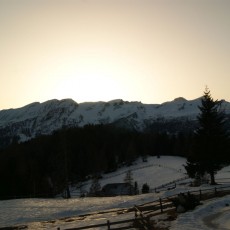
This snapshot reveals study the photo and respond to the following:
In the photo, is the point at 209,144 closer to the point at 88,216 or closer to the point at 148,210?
the point at 148,210

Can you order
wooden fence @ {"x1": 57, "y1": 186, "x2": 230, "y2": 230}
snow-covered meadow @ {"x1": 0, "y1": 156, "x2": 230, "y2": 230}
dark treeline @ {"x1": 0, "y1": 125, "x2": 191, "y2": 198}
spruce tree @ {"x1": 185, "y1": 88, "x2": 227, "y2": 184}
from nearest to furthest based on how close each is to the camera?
wooden fence @ {"x1": 57, "y1": 186, "x2": 230, "y2": 230}
snow-covered meadow @ {"x1": 0, "y1": 156, "x2": 230, "y2": 230}
spruce tree @ {"x1": 185, "y1": 88, "x2": 227, "y2": 184}
dark treeline @ {"x1": 0, "y1": 125, "x2": 191, "y2": 198}

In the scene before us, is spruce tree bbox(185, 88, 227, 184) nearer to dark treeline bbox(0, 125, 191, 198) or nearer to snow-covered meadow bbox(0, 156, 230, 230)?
snow-covered meadow bbox(0, 156, 230, 230)

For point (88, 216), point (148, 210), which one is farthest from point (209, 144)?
point (88, 216)

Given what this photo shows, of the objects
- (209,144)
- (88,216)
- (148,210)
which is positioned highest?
(209,144)

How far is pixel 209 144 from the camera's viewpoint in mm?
58469

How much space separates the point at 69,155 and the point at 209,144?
6623cm

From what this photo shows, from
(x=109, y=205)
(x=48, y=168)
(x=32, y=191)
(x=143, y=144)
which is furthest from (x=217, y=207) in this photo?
(x=143, y=144)

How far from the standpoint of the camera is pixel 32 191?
99125 mm

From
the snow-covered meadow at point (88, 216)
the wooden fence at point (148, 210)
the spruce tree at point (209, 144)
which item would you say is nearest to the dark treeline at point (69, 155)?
the snow-covered meadow at point (88, 216)

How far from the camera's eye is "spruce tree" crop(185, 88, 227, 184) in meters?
58.2

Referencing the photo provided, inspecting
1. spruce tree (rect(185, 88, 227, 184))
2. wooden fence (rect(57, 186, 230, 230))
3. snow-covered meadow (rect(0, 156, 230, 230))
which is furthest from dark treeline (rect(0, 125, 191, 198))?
wooden fence (rect(57, 186, 230, 230))

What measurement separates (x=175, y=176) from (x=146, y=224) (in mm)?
83765

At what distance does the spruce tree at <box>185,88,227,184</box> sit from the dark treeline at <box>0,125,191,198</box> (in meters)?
25.3

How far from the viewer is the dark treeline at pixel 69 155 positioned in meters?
96.7
